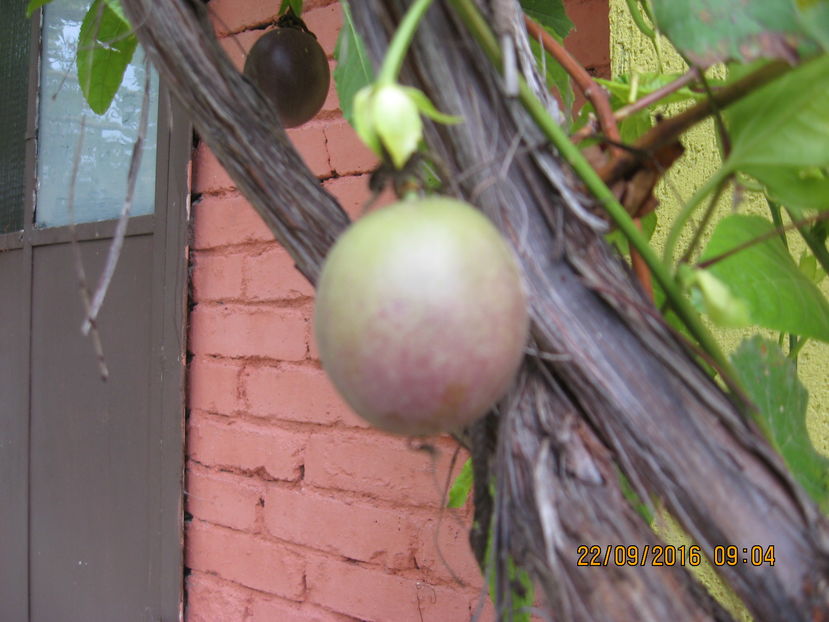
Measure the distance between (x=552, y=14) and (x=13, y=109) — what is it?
1.40 metres

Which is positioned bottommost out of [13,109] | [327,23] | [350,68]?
[350,68]

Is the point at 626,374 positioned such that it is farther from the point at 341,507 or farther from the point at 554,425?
the point at 341,507

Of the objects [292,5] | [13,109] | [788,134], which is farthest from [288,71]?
[13,109]

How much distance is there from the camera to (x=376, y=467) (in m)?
0.91

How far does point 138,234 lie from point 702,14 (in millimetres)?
1101

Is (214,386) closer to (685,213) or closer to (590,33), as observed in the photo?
(590,33)

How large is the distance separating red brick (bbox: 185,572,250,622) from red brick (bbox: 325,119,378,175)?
0.66 meters

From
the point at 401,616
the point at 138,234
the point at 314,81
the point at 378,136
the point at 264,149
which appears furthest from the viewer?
the point at 138,234

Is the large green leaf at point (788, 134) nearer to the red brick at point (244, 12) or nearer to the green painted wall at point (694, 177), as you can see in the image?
the green painted wall at point (694, 177)

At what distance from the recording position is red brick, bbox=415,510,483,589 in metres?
0.83

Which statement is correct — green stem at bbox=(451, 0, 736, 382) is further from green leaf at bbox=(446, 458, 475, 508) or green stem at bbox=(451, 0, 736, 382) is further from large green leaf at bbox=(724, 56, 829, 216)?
green leaf at bbox=(446, 458, 475, 508)

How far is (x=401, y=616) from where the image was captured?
2.91ft

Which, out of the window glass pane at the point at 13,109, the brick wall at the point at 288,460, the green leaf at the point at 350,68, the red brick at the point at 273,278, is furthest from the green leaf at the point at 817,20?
the window glass pane at the point at 13,109

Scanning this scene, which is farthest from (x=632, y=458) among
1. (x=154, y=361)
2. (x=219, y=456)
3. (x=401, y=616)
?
(x=154, y=361)
